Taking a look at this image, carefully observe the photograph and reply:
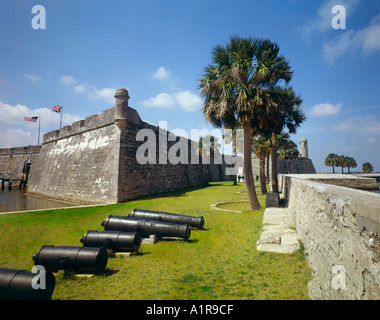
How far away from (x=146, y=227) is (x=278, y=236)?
11.2ft

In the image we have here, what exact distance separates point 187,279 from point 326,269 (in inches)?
86.0

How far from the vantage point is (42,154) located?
25.1 meters

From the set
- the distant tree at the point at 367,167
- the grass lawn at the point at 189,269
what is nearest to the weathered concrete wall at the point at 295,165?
the distant tree at the point at 367,167

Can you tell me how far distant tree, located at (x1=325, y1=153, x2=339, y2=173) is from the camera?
2076 inches

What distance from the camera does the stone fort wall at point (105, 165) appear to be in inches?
572

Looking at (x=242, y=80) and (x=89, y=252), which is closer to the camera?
(x=89, y=252)

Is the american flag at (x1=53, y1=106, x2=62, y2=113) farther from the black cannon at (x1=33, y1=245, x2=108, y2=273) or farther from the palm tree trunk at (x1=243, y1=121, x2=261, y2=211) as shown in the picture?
the black cannon at (x1=33, y1=245, x2=108, y2=273)

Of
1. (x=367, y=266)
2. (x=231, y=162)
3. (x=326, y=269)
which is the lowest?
(x=326, y=269)

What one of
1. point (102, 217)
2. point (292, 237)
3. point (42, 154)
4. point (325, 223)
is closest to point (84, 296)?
point (325, 223)

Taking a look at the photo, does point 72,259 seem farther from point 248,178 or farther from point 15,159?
point 15,159

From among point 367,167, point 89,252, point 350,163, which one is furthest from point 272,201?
point 367,167

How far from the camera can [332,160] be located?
2088 inches

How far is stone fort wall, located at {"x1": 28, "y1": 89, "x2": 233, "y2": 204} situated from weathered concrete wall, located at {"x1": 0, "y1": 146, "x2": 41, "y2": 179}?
11.1 m
